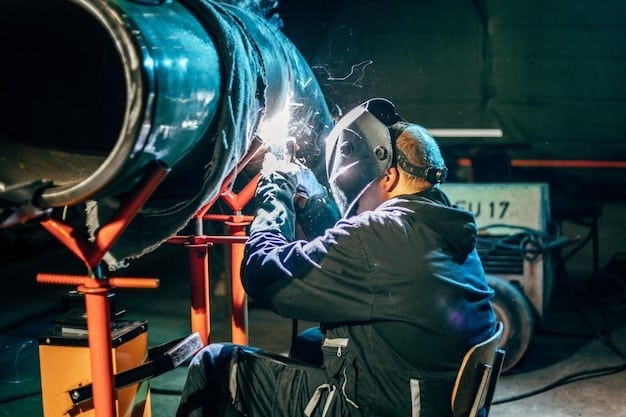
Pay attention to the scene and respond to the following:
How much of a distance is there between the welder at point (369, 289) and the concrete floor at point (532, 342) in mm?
1765

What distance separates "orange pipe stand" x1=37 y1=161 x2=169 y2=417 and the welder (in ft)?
2.04

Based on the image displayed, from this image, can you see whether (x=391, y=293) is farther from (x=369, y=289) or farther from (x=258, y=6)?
(x=258, y=6)

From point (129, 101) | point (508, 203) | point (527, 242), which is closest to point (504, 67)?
point (508, 203)

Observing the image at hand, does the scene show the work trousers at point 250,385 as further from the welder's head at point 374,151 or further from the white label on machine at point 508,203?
the white label on machine at point 508,203

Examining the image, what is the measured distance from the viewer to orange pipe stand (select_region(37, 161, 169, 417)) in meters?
1.54

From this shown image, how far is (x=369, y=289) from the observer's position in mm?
2135

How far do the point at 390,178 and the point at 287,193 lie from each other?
38cm

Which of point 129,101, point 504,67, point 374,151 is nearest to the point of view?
point 129,101

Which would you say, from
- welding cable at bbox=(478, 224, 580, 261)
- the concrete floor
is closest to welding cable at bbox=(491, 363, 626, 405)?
the concrete floor

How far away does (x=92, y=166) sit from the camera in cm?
176

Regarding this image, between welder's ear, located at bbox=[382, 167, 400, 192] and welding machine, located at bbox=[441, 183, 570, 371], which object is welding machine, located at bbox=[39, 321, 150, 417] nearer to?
welder's ear, located at bbox=[382, 167, 400, 192]

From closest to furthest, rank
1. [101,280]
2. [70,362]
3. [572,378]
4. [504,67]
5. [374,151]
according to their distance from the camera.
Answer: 1. [101,280]
2. [374,151]
3. [70,362]
4. [572,378]
5. [504,67]

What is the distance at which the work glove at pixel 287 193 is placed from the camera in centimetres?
236

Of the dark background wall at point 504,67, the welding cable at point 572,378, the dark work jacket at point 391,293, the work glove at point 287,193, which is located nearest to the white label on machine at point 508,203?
the welding cable at point 572,378
